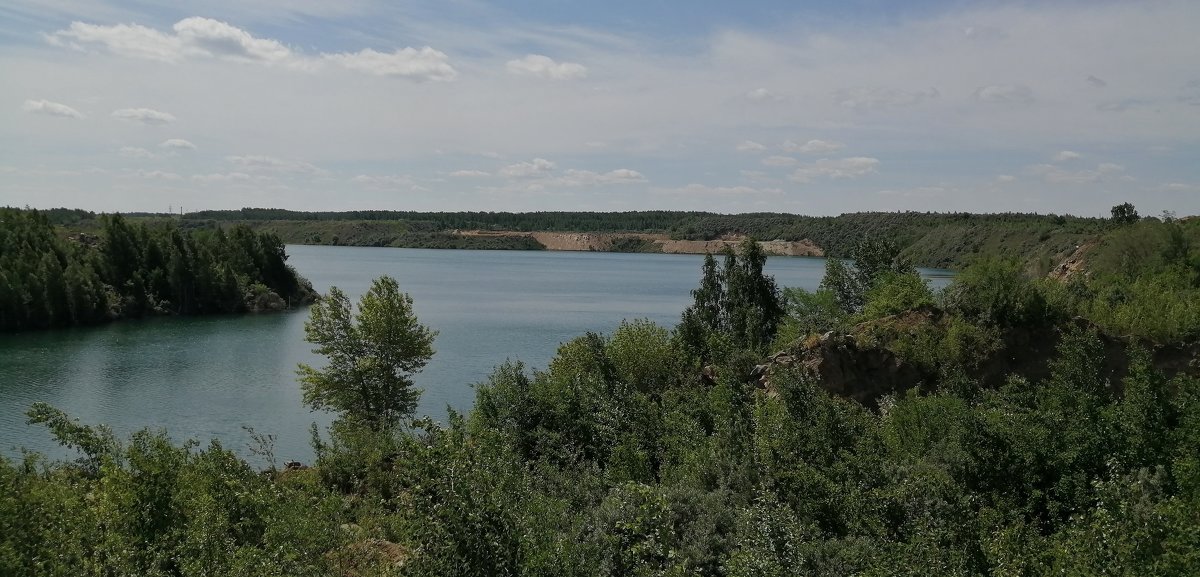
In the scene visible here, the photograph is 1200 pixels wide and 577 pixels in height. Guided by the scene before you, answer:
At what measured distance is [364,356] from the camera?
40719 millimetres

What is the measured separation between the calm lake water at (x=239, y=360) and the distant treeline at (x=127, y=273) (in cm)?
479

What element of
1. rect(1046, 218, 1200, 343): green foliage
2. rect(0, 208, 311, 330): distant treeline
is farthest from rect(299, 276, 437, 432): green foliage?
rect(0, 208, 311, 330): distant treeline

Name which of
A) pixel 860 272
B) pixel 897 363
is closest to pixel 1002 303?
pixel 897 363

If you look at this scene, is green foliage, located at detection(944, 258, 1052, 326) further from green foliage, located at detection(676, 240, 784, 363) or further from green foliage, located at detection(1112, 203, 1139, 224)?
green foliage, located at detection(1112, 203, 1139, 224)

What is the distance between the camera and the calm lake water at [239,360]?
154 feet

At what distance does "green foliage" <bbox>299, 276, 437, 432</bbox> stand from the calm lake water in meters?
3.82

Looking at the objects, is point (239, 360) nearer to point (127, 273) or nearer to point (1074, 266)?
point (127, 273)

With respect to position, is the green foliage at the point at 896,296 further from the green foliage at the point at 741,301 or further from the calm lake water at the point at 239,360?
the calm lake water at the point at 239,360

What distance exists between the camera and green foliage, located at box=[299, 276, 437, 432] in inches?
1578

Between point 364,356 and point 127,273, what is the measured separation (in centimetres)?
8160

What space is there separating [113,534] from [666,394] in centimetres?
2240

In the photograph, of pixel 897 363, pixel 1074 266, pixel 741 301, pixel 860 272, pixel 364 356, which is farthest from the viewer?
pixel 1074 266

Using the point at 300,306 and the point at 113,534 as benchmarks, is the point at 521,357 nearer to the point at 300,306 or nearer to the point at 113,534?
the point at 113,534

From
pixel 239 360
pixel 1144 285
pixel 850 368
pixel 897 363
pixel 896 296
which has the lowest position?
pixel 239 360
